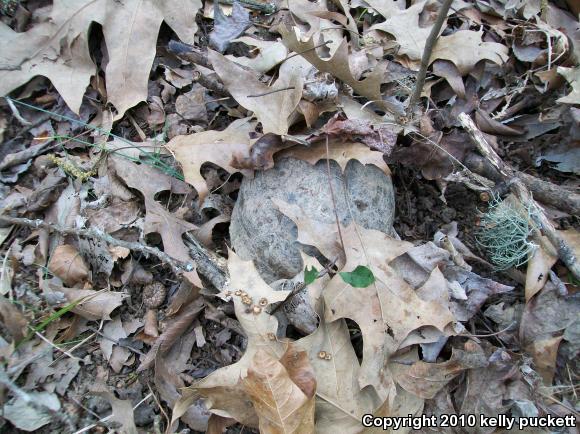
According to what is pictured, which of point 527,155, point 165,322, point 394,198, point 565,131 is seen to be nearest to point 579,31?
point 565,131

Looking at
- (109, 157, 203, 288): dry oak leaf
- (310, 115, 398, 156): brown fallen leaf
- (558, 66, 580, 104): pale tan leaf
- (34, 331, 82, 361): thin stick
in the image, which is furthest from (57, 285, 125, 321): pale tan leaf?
(558, 66, 580, 104): pale tan leaf

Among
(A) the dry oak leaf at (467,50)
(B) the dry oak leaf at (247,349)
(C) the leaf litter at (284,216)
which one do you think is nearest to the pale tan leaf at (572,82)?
(C) the leaf litter at (284,216)

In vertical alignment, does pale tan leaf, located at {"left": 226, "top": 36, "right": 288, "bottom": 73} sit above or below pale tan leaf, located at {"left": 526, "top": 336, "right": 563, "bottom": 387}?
above

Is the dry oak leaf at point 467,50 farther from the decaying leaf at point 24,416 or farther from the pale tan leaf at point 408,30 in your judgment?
the decaying leaf at point 24,416

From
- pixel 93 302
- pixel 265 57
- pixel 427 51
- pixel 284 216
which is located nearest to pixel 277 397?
pixel 284 216

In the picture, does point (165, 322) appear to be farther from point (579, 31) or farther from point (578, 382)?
point (579, 31)
